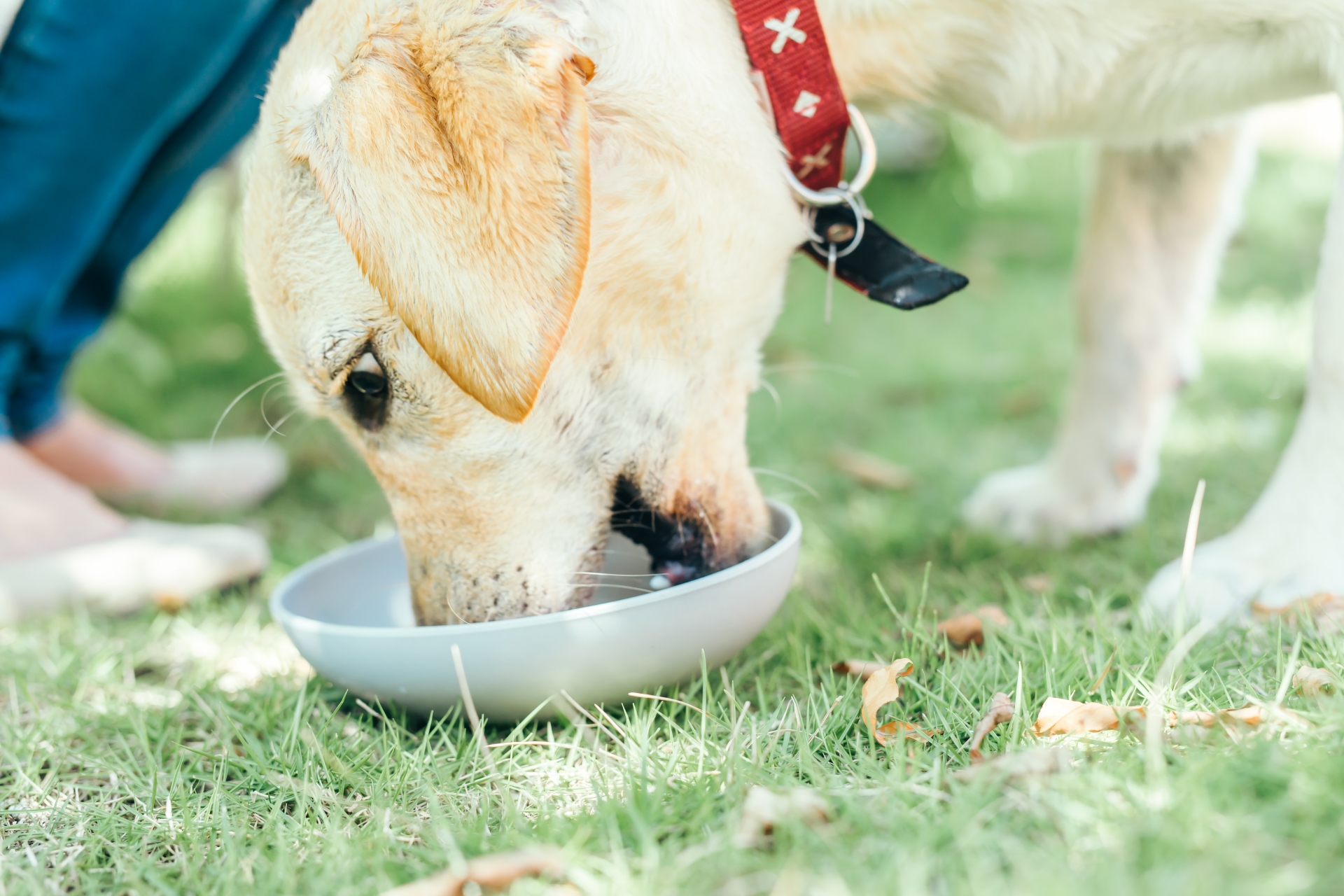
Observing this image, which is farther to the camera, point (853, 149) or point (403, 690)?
point (853, 149)

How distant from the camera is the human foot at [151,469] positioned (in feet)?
8.54

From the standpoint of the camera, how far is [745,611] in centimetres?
140

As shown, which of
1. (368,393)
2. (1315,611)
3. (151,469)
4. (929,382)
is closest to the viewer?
(1315,611)

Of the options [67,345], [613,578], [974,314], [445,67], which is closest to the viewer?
[445,67]

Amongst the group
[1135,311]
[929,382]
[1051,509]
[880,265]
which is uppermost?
[880,265]

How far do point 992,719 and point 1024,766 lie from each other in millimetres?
179

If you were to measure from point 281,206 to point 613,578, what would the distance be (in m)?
0.76

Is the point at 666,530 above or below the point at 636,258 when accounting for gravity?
below

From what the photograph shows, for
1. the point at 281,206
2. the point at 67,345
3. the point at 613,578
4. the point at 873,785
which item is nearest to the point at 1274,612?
the point at 873,785

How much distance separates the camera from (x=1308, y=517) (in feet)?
4.91

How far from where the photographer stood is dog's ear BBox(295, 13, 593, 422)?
3.98 feet

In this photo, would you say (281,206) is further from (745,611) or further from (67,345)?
(67,345)

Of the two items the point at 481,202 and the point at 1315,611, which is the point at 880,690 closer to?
the point at 1315,611

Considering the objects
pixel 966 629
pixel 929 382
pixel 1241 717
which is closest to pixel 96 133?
pixel 966 629
